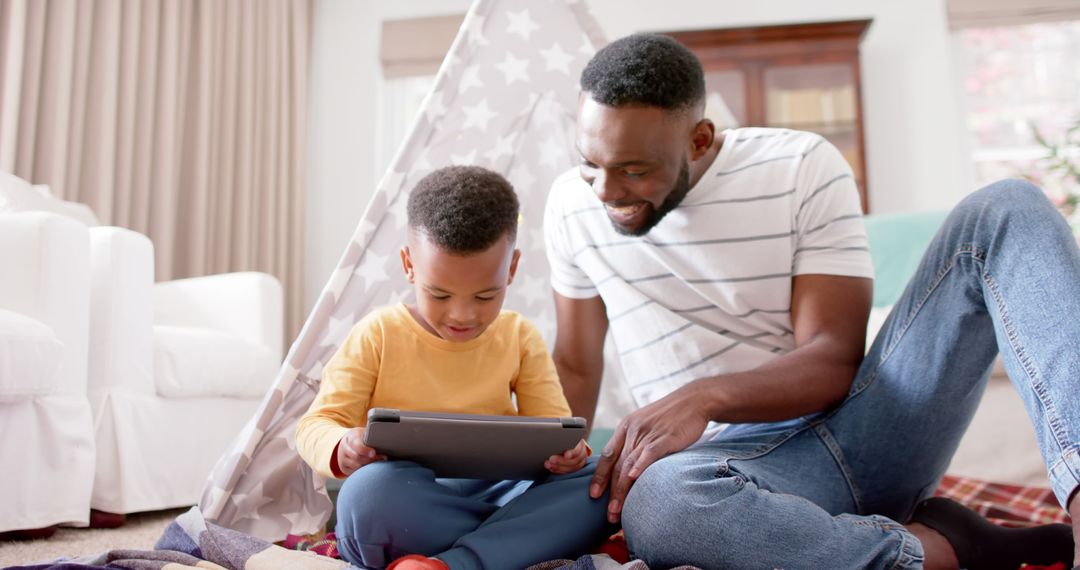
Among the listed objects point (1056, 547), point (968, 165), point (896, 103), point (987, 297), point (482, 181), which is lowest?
point (1056, 547)

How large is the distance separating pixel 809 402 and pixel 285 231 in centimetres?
293

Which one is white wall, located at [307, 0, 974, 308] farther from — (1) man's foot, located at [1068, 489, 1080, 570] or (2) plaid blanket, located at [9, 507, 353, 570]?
(1) man's foot, located at [1068, 489, 1080, 570]

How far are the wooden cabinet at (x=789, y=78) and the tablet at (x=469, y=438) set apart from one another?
2.74 m

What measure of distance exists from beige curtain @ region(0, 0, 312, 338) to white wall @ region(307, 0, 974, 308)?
0.55ft

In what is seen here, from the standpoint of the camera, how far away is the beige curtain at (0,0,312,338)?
8.00ft

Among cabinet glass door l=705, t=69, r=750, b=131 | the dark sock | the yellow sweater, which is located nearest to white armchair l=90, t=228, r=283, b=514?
the yellow sweater

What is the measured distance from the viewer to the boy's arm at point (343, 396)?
97 cm

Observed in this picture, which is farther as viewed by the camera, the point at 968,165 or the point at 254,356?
the point at 968,165

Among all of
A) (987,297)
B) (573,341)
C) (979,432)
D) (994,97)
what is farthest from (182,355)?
(994,97)

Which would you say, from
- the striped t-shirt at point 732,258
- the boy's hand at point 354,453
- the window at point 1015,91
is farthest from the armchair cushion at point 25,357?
the window at point 1015,91

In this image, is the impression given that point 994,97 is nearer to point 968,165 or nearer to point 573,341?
point 968,165

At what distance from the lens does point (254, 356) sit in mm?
1947

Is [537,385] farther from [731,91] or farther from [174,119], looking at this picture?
[731,91]

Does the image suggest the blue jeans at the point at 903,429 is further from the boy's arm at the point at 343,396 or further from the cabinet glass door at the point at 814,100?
the cabinet glass door at the point at 814,100
